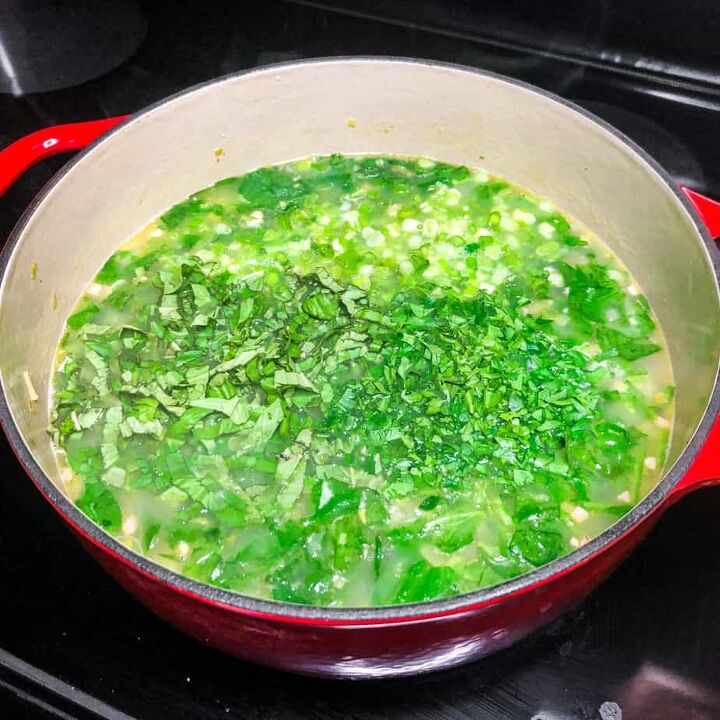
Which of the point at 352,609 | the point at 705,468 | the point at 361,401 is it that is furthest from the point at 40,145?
Result: the point at 705,468

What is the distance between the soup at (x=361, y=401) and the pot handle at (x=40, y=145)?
36cm

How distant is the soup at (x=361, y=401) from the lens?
143 centimetres

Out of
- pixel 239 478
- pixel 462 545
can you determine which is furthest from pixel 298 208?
pixel 462 545

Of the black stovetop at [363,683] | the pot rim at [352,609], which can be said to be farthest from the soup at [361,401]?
the pot rim at [352,609]

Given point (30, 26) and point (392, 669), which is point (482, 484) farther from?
point (30, 26)

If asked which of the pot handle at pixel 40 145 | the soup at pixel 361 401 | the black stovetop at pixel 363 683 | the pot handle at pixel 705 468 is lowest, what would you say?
the black stovetop at pixel 363 683

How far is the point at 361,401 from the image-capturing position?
1.57 meters

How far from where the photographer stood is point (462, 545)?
55.8 inches

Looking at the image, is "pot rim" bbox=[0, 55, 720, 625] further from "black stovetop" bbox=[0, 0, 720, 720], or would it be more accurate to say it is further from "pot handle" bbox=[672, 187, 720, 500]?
"black stovetop" bbox=[0, 0, 720, 720]

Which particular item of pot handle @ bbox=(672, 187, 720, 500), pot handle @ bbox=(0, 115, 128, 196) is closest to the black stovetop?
pot handle @ bbox=(672, 187, 720, 500)

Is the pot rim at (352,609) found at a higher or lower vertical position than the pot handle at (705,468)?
lower

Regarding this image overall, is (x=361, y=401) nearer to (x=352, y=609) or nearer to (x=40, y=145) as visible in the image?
(x=352, y=609)

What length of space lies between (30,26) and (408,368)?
6.26 feet

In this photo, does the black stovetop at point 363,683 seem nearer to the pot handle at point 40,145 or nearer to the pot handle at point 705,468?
the pot handle at point 705,468
